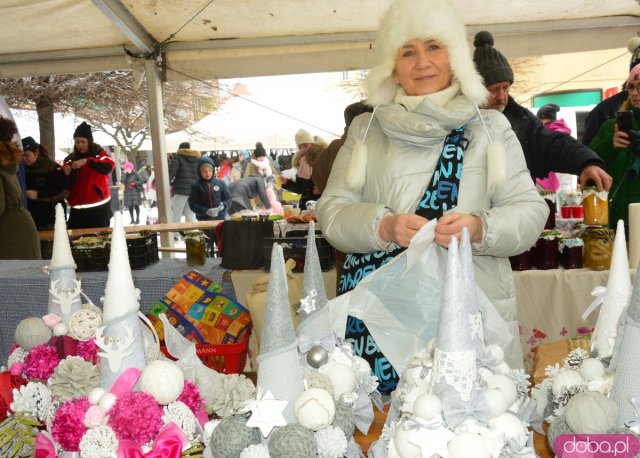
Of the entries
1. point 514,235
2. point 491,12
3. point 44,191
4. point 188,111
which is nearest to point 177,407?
point 514,235

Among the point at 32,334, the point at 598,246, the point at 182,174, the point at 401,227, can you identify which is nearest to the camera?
the point at 32,334

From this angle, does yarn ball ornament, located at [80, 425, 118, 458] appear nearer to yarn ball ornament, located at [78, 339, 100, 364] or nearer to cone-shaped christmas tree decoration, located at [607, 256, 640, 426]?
yarn ball ornament, located at [78, 339, 100, 364]

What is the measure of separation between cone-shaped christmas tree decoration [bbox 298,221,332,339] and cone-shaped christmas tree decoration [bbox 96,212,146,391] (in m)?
0.29

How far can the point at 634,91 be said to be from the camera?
268 centimetres

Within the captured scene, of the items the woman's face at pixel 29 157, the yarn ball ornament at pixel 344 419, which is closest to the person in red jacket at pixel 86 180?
the woman's face at pixel 29 157

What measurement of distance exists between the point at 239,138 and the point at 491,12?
5.02m

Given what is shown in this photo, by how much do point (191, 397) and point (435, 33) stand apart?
1044 mm

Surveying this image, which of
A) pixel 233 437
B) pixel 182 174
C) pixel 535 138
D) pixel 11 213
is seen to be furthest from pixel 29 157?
pixel 233 437

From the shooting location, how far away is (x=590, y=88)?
7012 millimetres

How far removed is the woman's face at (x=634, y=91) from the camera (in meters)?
2.66

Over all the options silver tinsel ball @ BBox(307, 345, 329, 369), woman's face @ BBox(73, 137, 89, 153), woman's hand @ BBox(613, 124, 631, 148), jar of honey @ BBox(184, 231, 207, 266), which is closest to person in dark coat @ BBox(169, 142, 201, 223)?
woman's face @ BBox(73, 137, 89, 153)

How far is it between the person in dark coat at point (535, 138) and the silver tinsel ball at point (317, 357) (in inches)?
72.1

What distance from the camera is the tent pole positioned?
4.64 metres

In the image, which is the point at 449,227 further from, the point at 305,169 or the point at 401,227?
the point at 305,169
